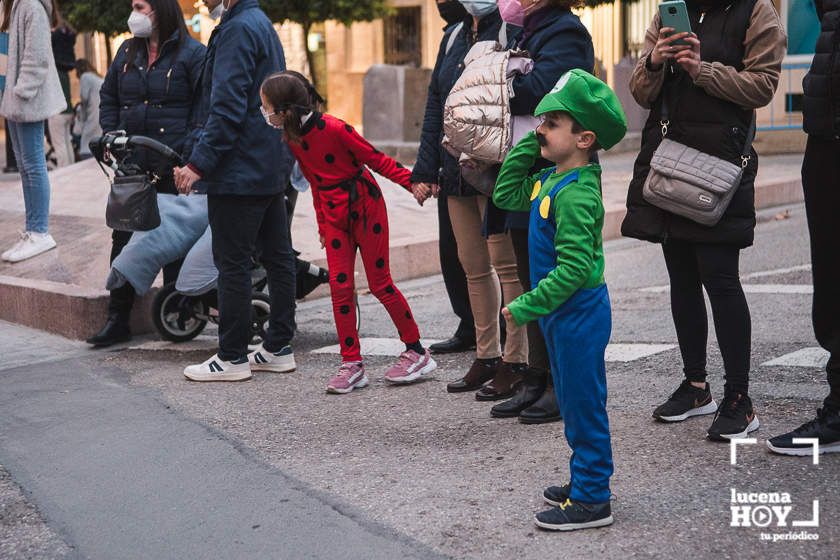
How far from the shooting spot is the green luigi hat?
145 inches

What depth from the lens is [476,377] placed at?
18.1ft

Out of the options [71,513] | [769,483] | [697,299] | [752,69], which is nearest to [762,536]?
[769,483]

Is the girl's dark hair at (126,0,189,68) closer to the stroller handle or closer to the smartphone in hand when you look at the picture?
the stroller handle

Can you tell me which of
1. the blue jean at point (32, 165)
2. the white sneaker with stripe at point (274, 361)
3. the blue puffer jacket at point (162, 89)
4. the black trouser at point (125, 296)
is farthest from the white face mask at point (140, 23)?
the blue jean at point (32, 165)

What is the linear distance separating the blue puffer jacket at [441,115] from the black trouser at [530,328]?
471 mm

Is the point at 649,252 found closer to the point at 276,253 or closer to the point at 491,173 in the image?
the point at 276,253

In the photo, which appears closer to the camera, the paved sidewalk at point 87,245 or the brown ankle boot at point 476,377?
the brown ankle boot at point 476,377

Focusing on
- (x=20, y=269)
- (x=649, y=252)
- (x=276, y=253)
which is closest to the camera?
(x=276, y=253)

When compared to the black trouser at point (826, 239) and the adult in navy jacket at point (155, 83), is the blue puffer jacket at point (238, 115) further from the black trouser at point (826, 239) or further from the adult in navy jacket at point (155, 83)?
the black trouser at point (826, 239)

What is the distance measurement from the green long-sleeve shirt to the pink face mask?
117 cm

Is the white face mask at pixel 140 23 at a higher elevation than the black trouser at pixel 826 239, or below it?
higher

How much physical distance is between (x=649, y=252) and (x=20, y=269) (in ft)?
16.0

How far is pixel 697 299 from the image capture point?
466cm

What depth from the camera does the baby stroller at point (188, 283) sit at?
620 centimetres
